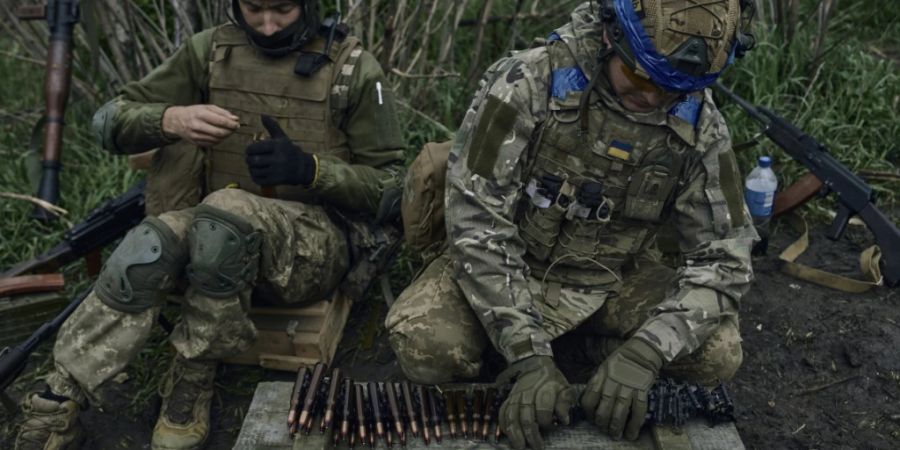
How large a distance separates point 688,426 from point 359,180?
1.82 metres

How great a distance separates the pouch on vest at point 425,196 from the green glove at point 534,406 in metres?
0.91

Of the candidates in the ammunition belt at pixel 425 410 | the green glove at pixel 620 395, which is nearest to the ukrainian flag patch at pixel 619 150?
the green glove at pixel 620 395

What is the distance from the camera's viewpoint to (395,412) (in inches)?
147

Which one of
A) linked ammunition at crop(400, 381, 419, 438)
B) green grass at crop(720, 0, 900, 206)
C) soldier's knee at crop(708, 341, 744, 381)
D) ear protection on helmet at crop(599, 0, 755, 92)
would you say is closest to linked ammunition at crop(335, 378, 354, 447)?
linked ammunition at crop(400, 381, 419, 438)

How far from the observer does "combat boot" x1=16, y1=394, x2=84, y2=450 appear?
13.2 ft

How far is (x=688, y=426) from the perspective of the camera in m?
3.71

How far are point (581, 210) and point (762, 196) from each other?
191cm

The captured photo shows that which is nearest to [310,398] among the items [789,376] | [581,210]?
[581,210]

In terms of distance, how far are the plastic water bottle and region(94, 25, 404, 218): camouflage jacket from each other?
2.11 m

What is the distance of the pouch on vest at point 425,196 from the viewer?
412cm

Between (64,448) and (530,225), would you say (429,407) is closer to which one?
(530,225)

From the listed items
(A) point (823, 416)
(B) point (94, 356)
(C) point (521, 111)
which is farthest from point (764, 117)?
(B) point (94, 356)

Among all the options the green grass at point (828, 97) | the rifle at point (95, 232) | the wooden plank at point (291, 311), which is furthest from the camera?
the green grass at point (828, 97)

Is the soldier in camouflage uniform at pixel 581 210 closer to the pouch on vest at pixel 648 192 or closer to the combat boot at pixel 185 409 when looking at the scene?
the pouch on vest at pixel 648 192
